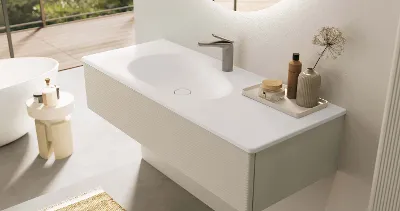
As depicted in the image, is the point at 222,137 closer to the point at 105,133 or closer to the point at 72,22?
the point at 105,133

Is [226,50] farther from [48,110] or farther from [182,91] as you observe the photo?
[48,110]

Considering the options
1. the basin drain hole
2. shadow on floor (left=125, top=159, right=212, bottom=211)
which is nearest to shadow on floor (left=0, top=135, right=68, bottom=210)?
shadow on floor (left=125, top=159, right=212, bottom=211)

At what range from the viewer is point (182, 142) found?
6.29 ft

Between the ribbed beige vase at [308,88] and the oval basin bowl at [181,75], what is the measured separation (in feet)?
1.11

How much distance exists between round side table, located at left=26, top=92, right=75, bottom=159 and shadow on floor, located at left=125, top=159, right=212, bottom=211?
1.63ft

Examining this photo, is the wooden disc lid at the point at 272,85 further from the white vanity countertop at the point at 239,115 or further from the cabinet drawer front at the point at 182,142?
the cabinet drawer front at the point at 182,142

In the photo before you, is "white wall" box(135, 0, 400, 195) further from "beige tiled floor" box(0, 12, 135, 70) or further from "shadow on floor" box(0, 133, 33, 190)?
"beige tiled floor" box(0, 12, 135, 70)

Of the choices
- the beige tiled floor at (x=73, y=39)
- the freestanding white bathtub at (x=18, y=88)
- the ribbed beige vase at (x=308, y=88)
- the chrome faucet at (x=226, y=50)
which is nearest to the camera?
the ribbed beige vase at (x=308, y=88)

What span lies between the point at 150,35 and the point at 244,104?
107 cm

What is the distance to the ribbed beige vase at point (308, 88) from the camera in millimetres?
1823

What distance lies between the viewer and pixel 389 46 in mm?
1672

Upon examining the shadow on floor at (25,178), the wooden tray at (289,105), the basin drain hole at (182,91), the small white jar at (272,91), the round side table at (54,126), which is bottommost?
the shadow on floor at (25,178)

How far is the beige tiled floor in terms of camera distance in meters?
4.73

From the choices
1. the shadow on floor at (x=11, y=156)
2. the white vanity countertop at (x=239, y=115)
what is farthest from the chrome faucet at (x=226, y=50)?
the shadow on floor at (x=11, y=156)
